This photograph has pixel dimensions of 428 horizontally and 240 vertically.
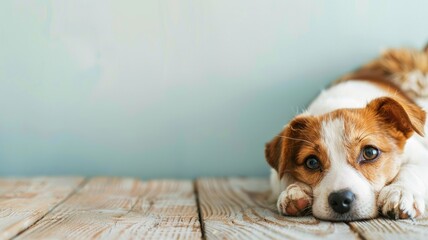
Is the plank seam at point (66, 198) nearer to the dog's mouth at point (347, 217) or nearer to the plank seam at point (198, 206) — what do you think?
the plank seam at point (198, 206)

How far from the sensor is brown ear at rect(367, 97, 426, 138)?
7.76 ft

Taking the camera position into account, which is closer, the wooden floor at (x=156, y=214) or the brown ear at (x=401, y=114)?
the wooden floor at (x=156, y=214)

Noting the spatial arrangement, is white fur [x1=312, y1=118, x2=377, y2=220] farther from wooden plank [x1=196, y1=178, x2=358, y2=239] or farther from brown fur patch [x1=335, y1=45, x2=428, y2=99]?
brown fur patch [x1=335, y1=45, x2=428, y2=99]

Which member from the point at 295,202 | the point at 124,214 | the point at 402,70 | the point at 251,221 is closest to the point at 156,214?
the point at 124,214

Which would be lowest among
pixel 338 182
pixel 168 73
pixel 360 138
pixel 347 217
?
pixel 347 217

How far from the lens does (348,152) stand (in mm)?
2322

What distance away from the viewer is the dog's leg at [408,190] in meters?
2.13

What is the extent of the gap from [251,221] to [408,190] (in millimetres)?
599

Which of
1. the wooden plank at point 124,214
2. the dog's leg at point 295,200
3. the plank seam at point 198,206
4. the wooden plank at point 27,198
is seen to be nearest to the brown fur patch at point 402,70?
the plank seam at point 198,206

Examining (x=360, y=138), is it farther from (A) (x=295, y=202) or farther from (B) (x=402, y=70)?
(B) (x=402, y=70)

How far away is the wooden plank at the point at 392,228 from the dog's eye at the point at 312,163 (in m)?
0.35

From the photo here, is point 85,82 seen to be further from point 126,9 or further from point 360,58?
point 360,58

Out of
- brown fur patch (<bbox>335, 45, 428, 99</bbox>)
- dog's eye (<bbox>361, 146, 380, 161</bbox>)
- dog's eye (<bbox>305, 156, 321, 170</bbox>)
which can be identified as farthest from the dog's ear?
brown fur patch (<bbox>335, 45, 428, 99</bbox>)

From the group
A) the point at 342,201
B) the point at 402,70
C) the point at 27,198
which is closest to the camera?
the point at 342,201
